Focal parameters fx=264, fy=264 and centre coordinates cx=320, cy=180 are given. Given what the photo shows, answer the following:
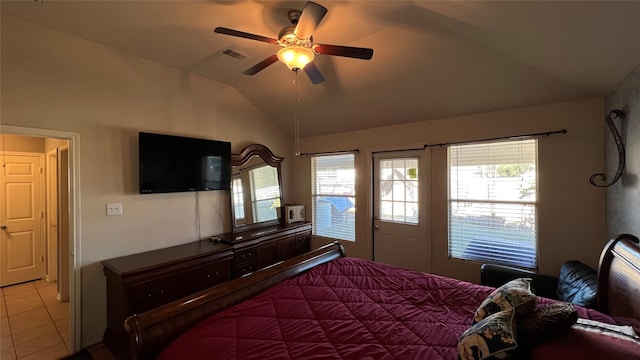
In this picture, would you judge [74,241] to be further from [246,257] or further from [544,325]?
[544,325]

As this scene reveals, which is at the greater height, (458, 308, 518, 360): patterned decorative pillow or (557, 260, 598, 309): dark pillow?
(458, 308, 518, 360): patterned decorative pillow

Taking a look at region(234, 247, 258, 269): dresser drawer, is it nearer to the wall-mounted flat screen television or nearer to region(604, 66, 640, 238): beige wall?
the wall-mounted flat screen television

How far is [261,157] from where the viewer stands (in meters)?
4.24

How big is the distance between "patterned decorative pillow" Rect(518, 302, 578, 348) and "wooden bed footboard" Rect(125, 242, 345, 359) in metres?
1.52

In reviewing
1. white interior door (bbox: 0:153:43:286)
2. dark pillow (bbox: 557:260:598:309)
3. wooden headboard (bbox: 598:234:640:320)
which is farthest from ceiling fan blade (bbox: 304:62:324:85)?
white interior door (bbox: 0:153:43:286)

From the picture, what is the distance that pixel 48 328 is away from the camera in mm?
2783

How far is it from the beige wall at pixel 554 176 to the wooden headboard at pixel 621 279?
Answer: 4.04 feet

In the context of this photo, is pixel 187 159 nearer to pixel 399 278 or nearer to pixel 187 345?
pixel 187 345

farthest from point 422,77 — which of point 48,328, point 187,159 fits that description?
point 48,328

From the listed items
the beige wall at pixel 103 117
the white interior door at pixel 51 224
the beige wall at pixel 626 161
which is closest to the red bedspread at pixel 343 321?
the beige wall at pixel 626 161

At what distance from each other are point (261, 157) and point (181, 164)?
131cm

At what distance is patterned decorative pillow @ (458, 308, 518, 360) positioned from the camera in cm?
106

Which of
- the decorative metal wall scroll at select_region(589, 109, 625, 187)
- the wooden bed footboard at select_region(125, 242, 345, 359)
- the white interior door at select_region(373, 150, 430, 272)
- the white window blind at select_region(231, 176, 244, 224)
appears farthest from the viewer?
the white window blind at select_region(231, 176, 244, 224)

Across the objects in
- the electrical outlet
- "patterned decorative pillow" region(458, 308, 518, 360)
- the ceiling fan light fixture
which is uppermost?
the ceiling fan light fixture
